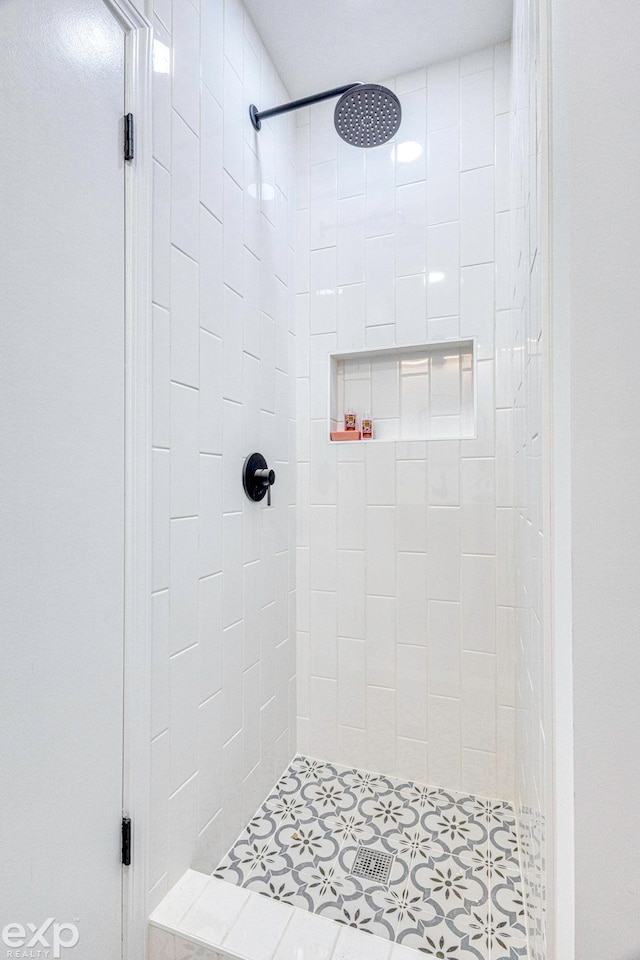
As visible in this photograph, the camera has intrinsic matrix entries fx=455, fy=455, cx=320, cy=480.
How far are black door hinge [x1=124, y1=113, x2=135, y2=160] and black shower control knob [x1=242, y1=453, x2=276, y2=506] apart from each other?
29.3 inches

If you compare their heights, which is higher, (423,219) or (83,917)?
(423,219)

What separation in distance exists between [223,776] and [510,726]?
875 mm

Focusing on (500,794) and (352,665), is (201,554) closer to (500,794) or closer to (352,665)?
(352,665)

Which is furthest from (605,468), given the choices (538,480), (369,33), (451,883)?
(369,33)

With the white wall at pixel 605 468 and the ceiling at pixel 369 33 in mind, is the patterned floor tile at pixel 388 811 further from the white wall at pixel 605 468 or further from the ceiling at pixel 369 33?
the ceiling at pixel 369 33

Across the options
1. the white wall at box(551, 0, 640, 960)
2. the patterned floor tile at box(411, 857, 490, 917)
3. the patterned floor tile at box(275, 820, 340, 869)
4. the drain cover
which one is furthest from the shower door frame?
the white wall at box(551, 0, 640, 960)

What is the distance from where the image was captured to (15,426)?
0.66 metres

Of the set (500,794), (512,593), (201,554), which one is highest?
(201,554)

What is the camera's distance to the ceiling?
4.41 ft

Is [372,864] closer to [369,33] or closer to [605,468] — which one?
[605,468]

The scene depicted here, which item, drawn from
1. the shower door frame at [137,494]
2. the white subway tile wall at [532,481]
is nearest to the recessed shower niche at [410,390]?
the white subway tile wall at [532,481]

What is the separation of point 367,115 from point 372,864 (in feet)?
6.52

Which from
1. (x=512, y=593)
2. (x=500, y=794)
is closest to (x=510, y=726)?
(x=500, y=794)

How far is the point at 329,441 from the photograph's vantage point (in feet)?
5.42
